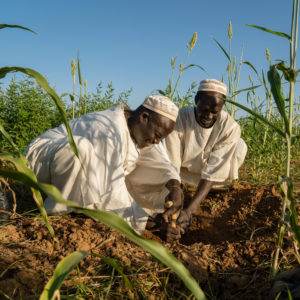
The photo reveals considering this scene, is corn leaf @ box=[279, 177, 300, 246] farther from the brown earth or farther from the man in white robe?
the man in white robe

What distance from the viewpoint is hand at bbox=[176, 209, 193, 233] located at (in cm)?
318

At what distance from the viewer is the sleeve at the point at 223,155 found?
3.81 meters

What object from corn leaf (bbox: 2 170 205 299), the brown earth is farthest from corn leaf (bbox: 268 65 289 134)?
corn leaf (bbox: 2 170 205 299)

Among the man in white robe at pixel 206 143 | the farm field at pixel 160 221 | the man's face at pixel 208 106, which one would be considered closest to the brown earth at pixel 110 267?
the farm field at pixel 160 221

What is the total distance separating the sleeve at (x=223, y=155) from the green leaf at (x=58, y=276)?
8.73 ft

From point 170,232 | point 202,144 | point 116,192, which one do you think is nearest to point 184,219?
point 170,232

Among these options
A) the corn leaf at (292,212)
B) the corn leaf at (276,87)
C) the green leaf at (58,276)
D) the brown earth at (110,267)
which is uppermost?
the corn leaf at (276,87)

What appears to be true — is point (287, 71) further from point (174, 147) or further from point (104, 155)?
point (174, 147)

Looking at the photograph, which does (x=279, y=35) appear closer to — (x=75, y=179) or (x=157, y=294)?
(x=157, y=294)

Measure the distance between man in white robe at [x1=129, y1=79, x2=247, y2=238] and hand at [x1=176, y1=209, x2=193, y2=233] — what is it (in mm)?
297

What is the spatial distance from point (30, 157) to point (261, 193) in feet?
5.90

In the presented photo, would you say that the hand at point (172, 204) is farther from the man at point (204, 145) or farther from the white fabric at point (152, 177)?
the man at point (204, 145)

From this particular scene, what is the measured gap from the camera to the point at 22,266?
1.93m

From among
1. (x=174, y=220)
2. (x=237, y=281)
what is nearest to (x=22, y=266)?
(x=237, y=281)
